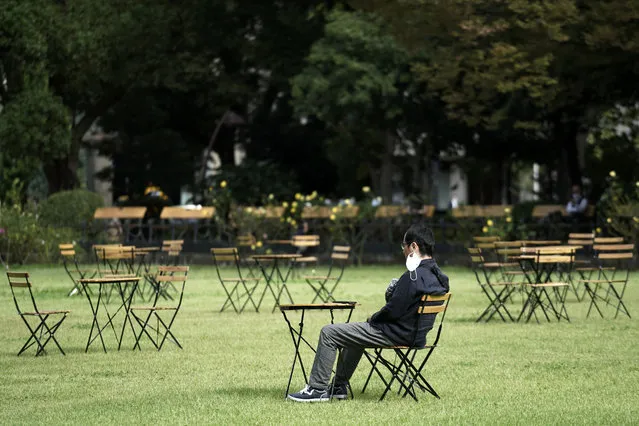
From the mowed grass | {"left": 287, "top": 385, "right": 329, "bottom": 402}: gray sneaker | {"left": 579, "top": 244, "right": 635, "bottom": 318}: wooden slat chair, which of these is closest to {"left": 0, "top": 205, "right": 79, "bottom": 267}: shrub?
{"left": 579, "top": 244, "right": 635, "bottom": 318}: wooden slat chair

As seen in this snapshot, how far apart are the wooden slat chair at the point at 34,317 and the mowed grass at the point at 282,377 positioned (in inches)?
7.2

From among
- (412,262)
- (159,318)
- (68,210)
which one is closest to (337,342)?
(412,262)

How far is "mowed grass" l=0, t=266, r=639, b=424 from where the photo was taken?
10.5 m

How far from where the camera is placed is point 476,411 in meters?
10.6

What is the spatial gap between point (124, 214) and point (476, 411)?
26.6 meters

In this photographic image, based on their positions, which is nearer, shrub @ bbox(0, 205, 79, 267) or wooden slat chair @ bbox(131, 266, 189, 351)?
wooden slat chair @ bbox(131, 266, 189, 351)

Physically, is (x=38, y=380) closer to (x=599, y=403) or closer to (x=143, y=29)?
(x=599, y=403)

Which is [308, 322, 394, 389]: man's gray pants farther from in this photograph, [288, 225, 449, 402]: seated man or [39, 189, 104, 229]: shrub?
[39, 189, 104, 229]: shrub

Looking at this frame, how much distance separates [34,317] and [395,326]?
31.0ft

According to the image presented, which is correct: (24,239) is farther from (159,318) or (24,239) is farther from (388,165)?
(159,318)

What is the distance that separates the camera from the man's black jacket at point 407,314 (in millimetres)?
10781

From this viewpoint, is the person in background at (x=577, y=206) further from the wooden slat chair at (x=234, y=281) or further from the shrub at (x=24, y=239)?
the shrub at (x=24, y=239)

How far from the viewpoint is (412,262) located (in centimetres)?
1088

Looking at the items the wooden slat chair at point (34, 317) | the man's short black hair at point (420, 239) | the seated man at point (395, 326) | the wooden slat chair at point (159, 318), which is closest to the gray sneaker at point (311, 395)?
the seated man at point (395, 326)
